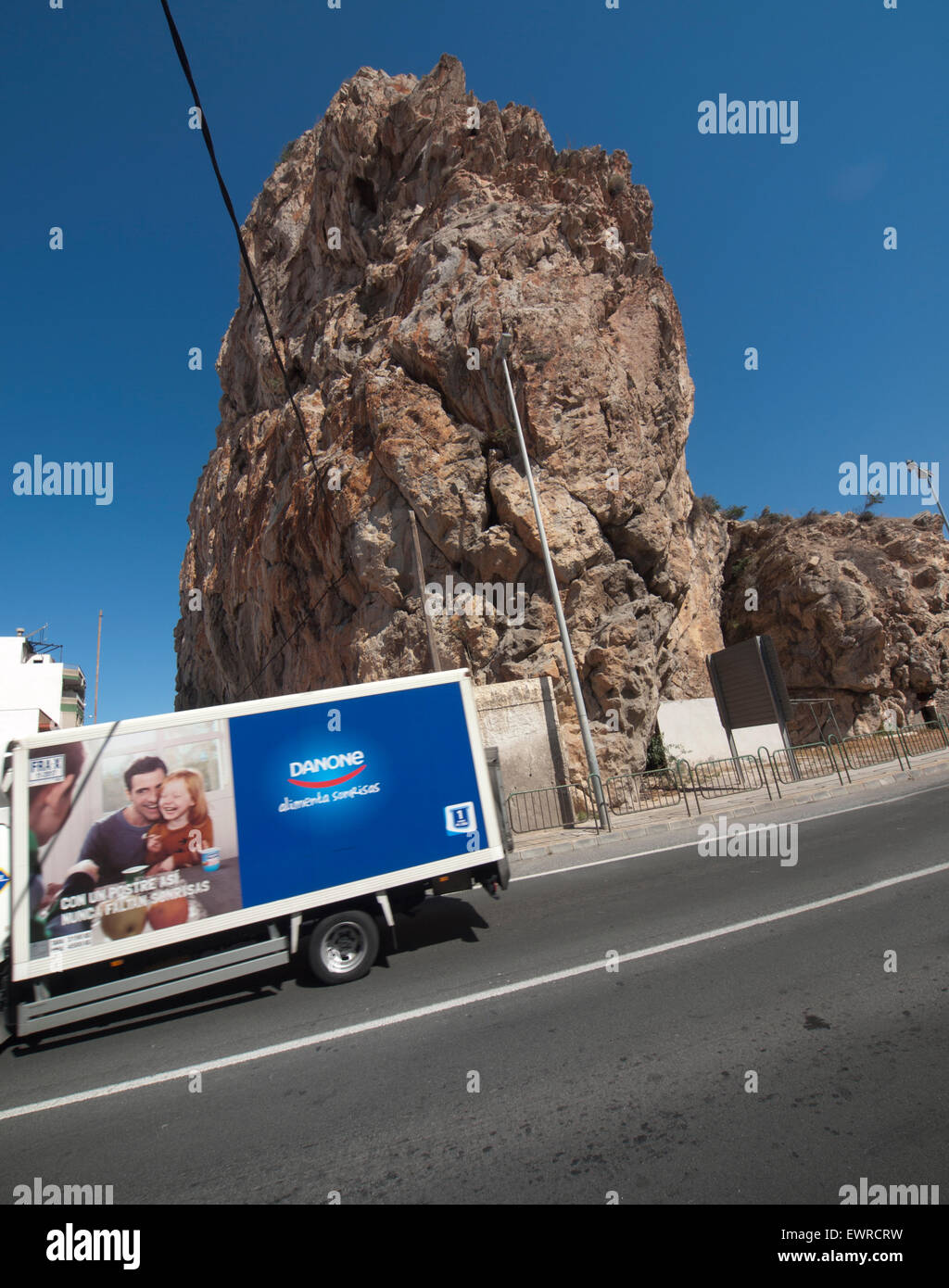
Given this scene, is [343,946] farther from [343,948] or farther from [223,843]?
[223,843]

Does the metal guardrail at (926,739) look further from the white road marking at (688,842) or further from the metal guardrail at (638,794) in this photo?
the metal guardrail at (638,794)

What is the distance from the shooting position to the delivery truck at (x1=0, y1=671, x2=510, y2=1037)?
546cm

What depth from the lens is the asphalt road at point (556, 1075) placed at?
2.97 meters

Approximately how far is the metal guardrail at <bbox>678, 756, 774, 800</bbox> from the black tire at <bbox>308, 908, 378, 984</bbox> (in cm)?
1209

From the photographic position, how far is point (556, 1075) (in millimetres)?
3809

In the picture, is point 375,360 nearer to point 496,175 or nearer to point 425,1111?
point 496,175

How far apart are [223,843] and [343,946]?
169 centimetres

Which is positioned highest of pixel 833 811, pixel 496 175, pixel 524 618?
pixel 496 175

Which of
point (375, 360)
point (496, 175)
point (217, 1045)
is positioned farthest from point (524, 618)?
point (496, 175)

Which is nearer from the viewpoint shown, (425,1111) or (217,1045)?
(425,1111)

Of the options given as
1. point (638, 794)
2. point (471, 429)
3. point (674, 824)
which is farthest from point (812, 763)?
point (471, 429)

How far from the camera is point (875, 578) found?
3156 centimetres

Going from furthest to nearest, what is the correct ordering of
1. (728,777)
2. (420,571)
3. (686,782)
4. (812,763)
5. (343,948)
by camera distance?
(420,571)
(686,782)
(812,763)
(728,777)
(343,948)
